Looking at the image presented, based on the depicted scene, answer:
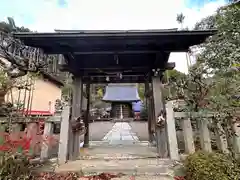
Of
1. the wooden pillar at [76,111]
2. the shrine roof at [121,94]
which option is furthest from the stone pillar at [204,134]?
the shrine roof at [121,94]

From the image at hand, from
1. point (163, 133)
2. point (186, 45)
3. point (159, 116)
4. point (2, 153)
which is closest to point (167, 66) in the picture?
point (186, 45)

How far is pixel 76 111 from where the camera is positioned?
3.05 metres

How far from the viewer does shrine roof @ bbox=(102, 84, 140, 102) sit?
56.6 feet

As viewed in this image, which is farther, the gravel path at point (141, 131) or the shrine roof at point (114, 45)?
the gravel path at point (141, 131)

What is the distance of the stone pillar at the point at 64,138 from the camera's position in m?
2.60

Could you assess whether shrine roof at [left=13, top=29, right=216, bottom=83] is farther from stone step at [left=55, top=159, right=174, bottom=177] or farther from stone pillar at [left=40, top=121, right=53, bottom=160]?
stone step at [left=55, top=159, right=174, bottom=177]

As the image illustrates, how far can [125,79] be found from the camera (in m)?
4.70

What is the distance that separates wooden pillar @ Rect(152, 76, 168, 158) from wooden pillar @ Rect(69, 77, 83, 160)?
1576mm

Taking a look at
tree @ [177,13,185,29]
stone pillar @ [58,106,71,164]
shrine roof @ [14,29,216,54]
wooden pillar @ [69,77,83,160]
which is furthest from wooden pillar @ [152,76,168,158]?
tree @ [177,13,185,29]

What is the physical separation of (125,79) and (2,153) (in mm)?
3464

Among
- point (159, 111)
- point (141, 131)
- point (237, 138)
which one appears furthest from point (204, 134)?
point (141, 131)

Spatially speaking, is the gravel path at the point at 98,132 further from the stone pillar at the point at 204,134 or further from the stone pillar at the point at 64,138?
the stone pillar at the point at 204,134

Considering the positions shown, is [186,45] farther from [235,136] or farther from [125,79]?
[125,79]

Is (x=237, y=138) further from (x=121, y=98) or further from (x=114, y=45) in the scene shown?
(x=121, y=98)
